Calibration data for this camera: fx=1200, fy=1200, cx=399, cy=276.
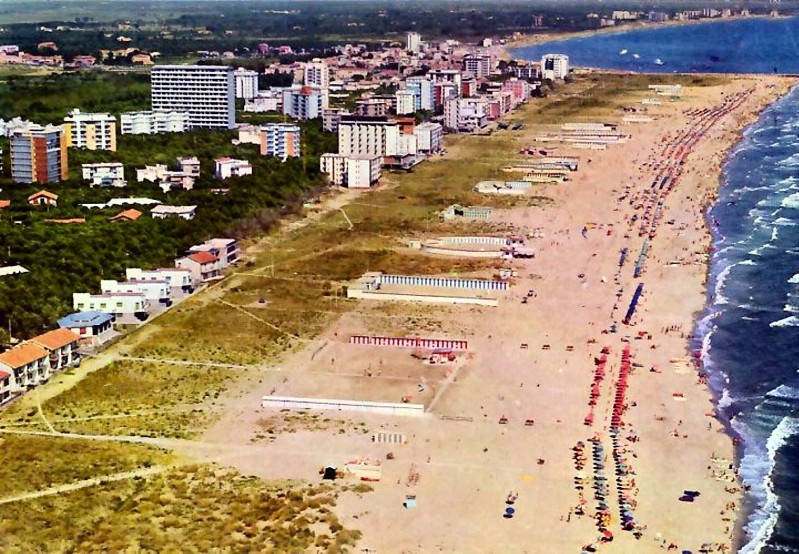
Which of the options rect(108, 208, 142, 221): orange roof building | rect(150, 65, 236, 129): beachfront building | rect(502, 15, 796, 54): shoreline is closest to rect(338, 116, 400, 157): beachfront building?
rect(150, 65, 236, 129): beachfront building

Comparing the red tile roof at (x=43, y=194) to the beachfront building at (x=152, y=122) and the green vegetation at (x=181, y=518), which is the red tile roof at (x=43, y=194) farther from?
the green vegetation at (x=181, y=518)

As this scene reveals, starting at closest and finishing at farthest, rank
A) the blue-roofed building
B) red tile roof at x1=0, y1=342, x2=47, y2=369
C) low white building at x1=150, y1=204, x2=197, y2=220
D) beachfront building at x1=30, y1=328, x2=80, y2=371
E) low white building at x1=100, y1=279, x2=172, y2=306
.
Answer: red tile roof at x1=0, y1=342, x2=47, y2=369
beachfront building at x1=30, y1=328, x2=80, y2=371
the blue-roofed building
low white building at x1=100, y1=279, x2=172, y2=306
low white building at x1=150, y1=204, x2=197, y2=220

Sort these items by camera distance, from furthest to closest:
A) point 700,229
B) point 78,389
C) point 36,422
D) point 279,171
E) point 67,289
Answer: point 279,171 < point 700,229 < point 67,289 < point 78,389 < point 36,422

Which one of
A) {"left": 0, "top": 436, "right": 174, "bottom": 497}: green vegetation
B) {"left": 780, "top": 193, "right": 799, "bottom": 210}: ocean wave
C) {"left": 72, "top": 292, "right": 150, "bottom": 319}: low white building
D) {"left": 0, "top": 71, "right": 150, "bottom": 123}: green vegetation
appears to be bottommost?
{"left": 0, "top": 436, "right": 174, "bottom": 497}: green vegetation

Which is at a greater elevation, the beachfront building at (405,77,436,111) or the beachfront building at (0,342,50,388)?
the beachfront building at (405,77,436,111)

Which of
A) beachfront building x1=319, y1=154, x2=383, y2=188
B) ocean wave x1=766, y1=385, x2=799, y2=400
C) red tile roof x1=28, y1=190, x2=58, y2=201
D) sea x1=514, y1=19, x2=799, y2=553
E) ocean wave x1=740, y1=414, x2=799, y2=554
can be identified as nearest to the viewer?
ocean wave x1=740, y1=414, x2=799, y2=554

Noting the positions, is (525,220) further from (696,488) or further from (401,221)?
(696,488)

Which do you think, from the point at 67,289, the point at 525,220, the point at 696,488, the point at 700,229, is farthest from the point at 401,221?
the point at 696,488

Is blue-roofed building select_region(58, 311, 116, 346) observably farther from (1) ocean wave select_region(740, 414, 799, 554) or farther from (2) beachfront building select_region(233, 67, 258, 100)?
(2) beachfront building select_region(233, 67, 258, 100)
